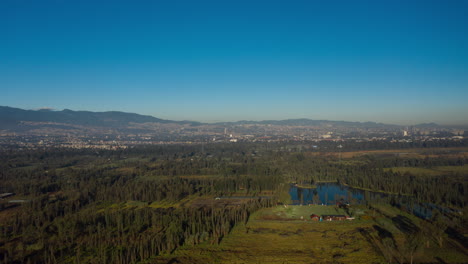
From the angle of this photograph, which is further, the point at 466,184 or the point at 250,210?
the point at 466,184

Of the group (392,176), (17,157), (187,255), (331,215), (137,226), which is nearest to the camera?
(187,255)

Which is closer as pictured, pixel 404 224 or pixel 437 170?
pixel 404 224

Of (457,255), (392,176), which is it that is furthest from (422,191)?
(457,255)

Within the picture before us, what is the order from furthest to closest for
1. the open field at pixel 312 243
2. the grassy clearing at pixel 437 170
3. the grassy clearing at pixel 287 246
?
1. the grassy clearing at pixel 437 170
2. the grassy clearing at pixel 287 246
3. the open field at pixel 312 243

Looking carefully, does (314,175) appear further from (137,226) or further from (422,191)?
(137,226)

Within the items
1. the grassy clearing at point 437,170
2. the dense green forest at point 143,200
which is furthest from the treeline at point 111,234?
the grassy clearing at point 437,170

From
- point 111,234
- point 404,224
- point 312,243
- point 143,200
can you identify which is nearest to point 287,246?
point 312,243

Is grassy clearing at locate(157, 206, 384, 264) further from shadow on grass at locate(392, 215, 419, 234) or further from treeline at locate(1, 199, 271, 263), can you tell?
shadow on grass at locate(392, 215, 419, 234)

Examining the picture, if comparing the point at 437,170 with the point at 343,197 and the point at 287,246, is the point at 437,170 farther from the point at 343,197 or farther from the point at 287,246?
the point at 287,246

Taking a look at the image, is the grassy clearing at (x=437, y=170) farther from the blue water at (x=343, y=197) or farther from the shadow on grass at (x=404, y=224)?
the shadow on grass at (x=404, y=224)
